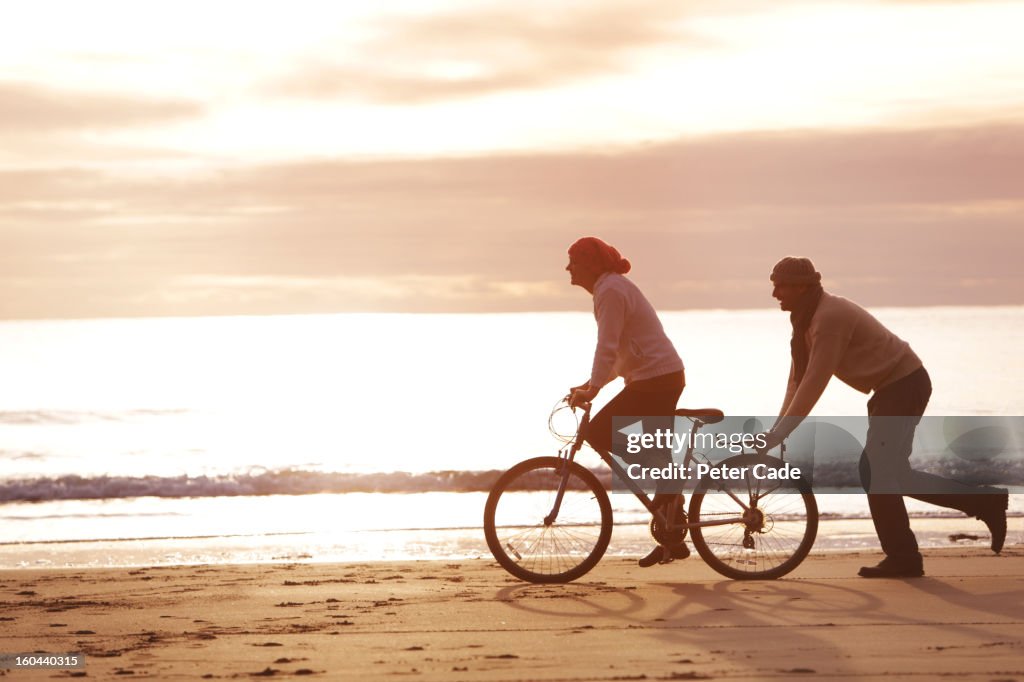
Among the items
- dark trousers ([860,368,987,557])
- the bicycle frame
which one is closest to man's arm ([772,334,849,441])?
the bicycle frame

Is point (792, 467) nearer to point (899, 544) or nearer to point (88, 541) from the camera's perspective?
point (899, 544)

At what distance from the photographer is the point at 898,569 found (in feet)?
25.9

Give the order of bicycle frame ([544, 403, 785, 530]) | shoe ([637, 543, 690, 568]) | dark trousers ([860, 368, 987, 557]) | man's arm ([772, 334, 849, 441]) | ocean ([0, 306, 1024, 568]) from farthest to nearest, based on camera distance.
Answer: ocean ([0, 306, 1024, 568]), shoe ([637, 543, 690, 568]), bicycle frame ([544, 403, 785, 530]), dark trousers ([860, 368, 987, 557]), man's arm ([772, 334, 849, 441])

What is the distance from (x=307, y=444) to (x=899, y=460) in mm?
23145

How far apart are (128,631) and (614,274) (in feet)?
11.8

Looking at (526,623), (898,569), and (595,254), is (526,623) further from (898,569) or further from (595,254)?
(898,569)

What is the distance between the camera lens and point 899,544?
782cm

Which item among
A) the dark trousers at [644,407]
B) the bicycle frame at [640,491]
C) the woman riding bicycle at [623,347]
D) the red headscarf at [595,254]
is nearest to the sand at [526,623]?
the bicycle frame at [640,491]

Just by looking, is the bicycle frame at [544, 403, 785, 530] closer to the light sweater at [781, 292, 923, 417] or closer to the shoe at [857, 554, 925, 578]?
the light sweater at [781, 292, 923, 417]

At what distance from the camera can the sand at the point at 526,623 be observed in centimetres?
571

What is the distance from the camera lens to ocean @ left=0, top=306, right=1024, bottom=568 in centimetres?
1188

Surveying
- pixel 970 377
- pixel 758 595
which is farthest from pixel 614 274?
pixel 970 377

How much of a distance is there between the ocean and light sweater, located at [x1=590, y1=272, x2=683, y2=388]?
3.48m

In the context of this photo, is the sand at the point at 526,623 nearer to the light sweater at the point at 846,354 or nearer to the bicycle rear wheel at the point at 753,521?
the bicycle rear wheel at the point at 753,521
